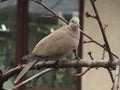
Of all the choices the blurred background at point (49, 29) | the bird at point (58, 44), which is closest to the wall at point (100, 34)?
the blurred background at point (49, 29)

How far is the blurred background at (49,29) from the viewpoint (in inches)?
200

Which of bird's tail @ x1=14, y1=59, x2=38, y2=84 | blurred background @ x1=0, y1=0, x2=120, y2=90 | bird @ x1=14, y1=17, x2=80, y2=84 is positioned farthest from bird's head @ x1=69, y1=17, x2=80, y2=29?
blurred background @ x1=0, y1=0, x2=120, y2=90

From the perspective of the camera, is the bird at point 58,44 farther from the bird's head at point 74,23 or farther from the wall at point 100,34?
the wall at point 100,34

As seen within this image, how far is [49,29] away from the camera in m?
5.02

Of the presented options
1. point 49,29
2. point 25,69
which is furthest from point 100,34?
point 25,69

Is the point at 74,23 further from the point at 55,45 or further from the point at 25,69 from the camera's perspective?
the point at 25,69

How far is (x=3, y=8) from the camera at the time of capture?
515 centimetres

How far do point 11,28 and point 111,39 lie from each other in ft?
3.44

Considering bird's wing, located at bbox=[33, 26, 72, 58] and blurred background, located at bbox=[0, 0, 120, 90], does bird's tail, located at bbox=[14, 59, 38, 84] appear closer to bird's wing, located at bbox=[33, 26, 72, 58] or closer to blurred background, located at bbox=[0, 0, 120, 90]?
bird's wing, located at bbox=[33, 26, 72, 58]

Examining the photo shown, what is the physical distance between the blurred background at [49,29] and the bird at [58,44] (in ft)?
11.3

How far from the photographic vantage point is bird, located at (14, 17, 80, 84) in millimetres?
1514

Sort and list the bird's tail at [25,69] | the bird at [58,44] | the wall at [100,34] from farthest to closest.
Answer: the wall at [100,34] → the bird at [58,44] → the bird's tail at [25,69]

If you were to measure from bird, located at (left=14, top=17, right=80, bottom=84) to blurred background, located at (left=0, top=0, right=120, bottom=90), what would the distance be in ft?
11.3

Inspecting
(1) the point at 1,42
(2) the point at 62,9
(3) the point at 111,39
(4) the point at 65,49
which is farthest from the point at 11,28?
(4) the point at 65,49
